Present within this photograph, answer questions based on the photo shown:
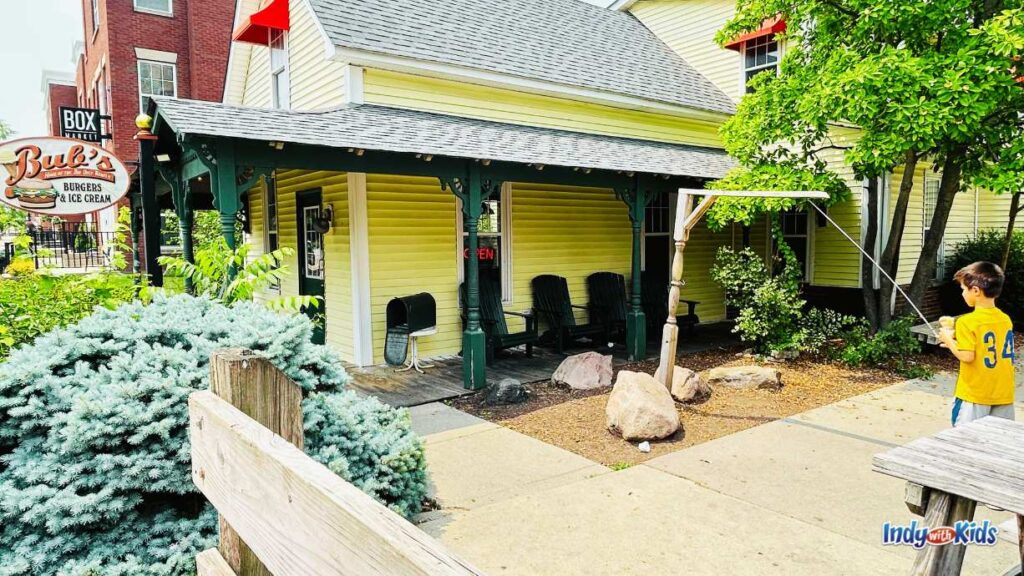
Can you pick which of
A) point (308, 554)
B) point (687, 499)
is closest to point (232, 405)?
point (308, 554)

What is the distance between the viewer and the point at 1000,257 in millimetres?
12195

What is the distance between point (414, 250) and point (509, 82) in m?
3.19

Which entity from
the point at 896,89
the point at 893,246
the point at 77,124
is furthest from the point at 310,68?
the point at 893,246

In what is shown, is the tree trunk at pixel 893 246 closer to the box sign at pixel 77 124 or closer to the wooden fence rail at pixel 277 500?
the wooden fence rail at pixel 277 500

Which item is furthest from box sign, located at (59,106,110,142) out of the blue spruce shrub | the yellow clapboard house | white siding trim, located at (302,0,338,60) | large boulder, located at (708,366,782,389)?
large boulder, located at (708,366,782,389)

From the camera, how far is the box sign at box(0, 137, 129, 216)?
5.20 metres

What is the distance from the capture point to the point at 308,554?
1.14m

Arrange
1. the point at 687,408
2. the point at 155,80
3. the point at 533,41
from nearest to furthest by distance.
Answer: the point at 687,408 → the point at 533,41 → the point at 155,80

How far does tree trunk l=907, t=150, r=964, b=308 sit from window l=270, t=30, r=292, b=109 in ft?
32.3

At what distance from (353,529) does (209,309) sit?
9.24 feet

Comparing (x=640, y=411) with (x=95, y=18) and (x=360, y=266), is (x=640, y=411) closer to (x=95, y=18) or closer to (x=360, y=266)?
(x=360, y=266)

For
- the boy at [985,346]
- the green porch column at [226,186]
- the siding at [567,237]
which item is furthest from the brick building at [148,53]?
the boy at [985,346]

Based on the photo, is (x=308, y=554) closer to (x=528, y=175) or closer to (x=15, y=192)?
(x=15, y=192)

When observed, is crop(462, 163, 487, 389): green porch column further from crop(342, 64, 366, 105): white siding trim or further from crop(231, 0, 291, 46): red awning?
crop(231, 0, 291, 46): red awning
